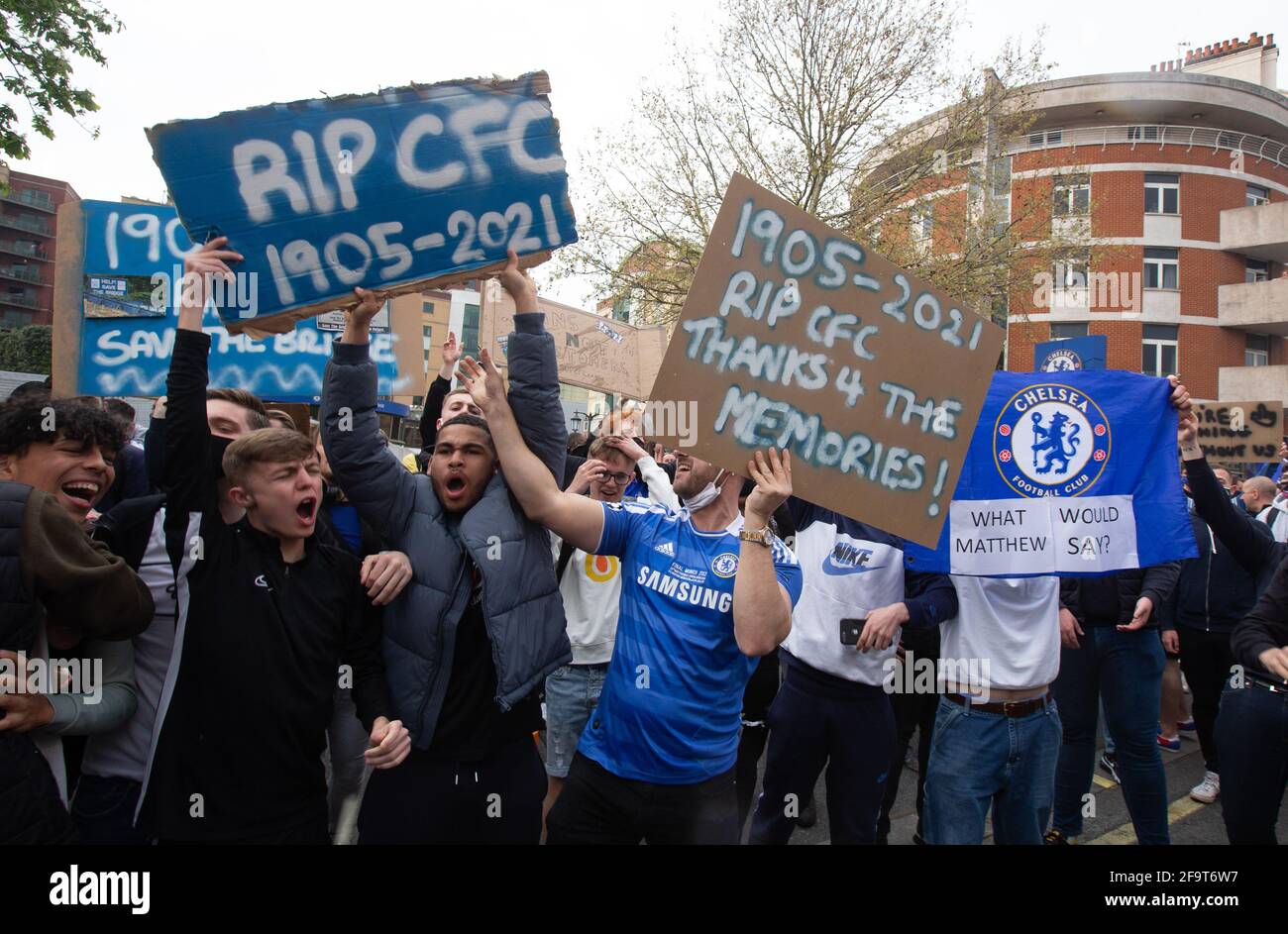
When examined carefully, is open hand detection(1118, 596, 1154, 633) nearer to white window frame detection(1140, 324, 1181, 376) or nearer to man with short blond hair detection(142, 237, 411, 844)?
man with short blond hair detection(142, 237, 411, 844)

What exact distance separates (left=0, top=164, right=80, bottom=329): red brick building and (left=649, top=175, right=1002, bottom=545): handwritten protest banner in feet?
284

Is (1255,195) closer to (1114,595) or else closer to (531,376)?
(1114,595)

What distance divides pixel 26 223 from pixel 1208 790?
9377cm

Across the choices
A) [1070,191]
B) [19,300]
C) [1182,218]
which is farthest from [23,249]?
[1182,218]

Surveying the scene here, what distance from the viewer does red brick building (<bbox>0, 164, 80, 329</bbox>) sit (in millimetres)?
70312

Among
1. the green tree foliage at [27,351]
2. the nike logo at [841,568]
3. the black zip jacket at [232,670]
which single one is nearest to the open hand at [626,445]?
the nike logo at [841,568]

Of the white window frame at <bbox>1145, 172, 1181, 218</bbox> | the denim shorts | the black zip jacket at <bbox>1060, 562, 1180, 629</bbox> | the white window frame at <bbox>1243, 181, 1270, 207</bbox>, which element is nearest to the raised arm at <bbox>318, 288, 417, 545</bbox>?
the denim shorts

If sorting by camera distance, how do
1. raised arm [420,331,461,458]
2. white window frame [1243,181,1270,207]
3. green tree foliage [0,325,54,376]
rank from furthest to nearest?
green tree foliage [0,325,54,376] < white window frame [1243,181,1270,207] < raised arm [420,331,461,458]

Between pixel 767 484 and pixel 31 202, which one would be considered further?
pixel 31 202

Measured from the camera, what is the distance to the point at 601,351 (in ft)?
26.7

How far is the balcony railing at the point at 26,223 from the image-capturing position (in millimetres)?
70438

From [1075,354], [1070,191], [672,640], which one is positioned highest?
[1070,191]

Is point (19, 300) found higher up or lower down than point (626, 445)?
higher up

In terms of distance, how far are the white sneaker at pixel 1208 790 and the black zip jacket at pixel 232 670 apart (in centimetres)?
518
